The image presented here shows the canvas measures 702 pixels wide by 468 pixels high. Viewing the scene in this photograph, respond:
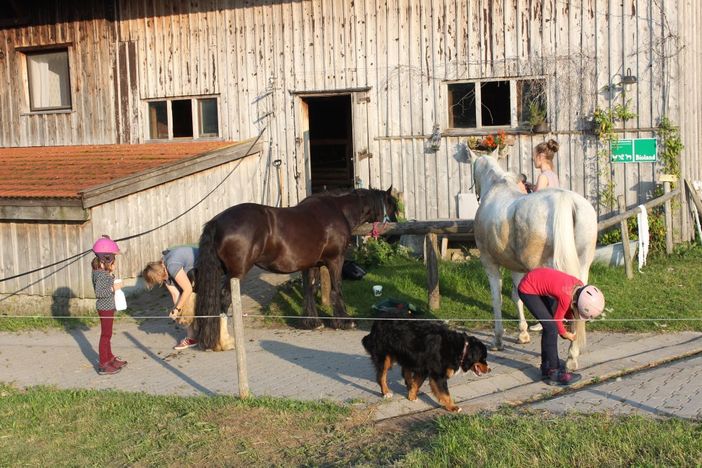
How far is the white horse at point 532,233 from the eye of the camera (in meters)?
8.30

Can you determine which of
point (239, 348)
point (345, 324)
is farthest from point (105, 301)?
point (345, 324)

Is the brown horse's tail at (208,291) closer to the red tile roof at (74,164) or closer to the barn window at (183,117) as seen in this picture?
the red tile roof at (74,164)

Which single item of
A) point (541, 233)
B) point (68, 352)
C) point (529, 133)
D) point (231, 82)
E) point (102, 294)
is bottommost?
point (68, 352)

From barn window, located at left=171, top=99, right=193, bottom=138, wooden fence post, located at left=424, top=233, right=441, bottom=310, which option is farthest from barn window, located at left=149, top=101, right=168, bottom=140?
wooden fence post, located at left=424, top=233, right=441, bottom=310

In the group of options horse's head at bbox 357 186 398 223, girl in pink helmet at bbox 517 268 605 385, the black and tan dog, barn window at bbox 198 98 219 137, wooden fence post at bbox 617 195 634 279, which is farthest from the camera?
barn window at bbox 198 98 219 137

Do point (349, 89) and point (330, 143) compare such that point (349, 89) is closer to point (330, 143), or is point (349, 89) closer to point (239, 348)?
point (330, 143)

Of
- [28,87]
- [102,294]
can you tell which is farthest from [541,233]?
[28,87]

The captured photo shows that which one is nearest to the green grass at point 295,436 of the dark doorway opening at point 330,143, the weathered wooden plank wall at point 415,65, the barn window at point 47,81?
the weathered wooden plank wall at point 415,65

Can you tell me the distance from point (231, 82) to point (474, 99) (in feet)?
15.8

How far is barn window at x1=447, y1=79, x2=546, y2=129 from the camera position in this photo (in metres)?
14.5

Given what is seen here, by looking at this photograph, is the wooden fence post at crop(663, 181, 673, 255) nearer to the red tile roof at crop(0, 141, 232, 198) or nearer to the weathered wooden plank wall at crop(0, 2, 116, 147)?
the red tile roof at crop(0, 141, 232, 198)

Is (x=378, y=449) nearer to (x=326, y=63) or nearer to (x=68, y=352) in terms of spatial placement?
(x=68, y=352)

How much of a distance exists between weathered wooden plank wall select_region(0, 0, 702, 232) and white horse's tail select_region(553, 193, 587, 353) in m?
6.29

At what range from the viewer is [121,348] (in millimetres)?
10719
